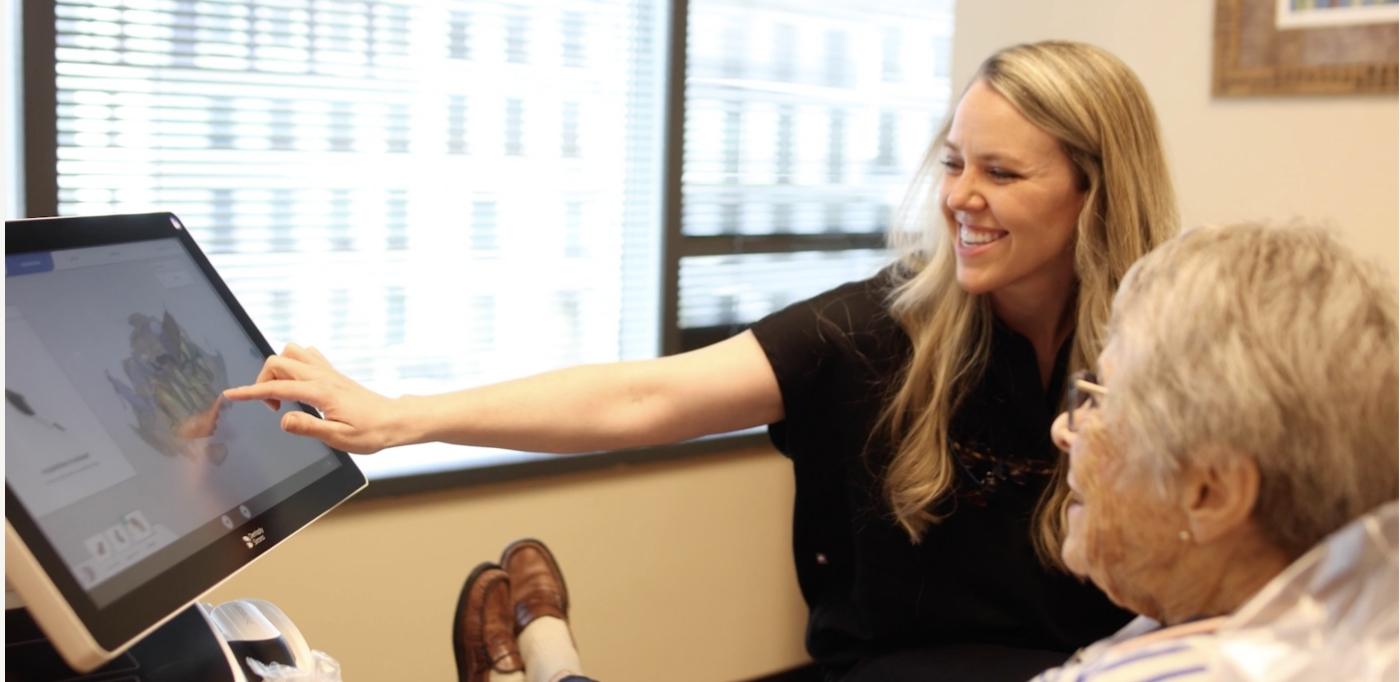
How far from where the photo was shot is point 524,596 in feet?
6.55

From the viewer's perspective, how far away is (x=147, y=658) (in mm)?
1179

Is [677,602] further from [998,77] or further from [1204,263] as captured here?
[1204,263]

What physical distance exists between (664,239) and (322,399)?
160 cm

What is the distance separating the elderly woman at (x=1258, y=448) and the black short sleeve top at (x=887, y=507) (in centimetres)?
78

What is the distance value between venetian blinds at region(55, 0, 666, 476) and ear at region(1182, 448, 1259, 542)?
5.99 ft

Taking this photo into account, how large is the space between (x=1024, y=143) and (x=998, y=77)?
3.8 inches

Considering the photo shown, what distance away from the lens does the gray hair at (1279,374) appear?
939mm

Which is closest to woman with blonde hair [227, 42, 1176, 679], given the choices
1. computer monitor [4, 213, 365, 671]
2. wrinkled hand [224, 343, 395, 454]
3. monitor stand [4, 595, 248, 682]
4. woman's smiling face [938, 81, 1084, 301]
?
Answer: woman's smiling face [938, 81, 1084, 301]

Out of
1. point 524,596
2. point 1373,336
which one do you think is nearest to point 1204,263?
point 1373,336

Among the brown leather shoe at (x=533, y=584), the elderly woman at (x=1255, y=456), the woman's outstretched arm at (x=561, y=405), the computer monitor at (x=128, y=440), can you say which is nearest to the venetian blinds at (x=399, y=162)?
the brown leather shoe at (x=533, y=584)

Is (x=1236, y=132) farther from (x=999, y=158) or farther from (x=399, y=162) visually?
(x=399, y=162)

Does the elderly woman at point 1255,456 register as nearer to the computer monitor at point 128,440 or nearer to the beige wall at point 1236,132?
the computer monitor at point 128,440

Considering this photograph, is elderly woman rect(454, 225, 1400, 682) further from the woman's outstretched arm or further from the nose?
the woman's outstretched arm

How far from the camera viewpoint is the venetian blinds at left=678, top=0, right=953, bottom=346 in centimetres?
301
